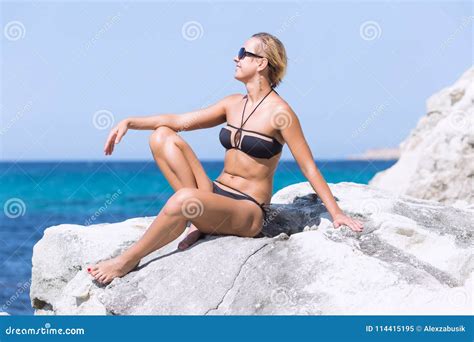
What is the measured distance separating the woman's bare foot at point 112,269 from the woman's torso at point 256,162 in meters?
1.01

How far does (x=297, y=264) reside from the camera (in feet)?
17.1

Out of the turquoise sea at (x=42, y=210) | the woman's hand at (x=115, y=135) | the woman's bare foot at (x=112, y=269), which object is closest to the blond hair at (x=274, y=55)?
the woman's hand at (x=115, y=135)

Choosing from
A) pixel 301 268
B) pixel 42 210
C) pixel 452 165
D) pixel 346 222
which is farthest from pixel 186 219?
pixel 42 210

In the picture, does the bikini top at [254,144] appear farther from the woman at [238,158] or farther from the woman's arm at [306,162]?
the woman's arm at [306,162]

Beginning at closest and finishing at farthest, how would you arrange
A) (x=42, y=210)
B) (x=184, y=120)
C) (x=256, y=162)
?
(x=256, y=162), (x=184, y=120), (x=42, y=210)

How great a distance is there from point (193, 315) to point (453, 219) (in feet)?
7.97

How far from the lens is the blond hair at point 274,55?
5938 mm

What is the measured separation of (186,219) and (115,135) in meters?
1.00

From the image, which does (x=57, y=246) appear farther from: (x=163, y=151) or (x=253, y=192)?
(x=253, y=192)

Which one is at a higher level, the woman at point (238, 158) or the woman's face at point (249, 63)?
the woman's face at point (249, 63)

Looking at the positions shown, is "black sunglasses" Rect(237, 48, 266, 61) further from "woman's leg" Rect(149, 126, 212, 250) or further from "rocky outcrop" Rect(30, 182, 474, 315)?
"rocky outcrop" Rect(30, 182, 474, 315)

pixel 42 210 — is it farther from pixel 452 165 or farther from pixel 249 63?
pixel 249 63

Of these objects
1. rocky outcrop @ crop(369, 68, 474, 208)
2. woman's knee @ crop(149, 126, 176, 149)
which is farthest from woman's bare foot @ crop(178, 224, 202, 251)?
rocky outcrop @ crop(369, 68, 474, 208)

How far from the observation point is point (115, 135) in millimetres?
5914
